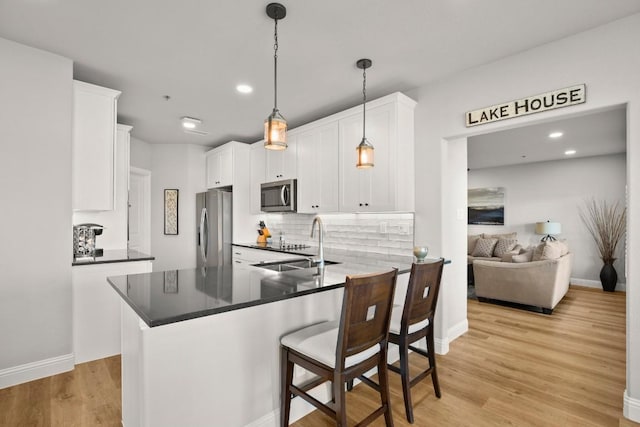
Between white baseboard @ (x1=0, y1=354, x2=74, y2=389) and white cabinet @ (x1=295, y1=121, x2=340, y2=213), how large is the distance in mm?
2767

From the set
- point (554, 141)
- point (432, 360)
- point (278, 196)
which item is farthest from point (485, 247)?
point (432, 360)

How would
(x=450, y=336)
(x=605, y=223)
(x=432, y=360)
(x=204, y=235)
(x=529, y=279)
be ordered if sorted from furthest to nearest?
(x=605, y=223) < (x=204, y=235) < (x=529, y=279) < (x=450, y=336) < (x=432, y=360)

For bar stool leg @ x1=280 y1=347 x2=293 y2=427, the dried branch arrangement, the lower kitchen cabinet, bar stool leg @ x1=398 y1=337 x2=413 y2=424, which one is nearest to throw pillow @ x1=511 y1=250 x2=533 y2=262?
the dried branch arrangement

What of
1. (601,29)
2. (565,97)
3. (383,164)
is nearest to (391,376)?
(383,164)

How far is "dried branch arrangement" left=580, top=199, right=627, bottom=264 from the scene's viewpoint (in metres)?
5.80

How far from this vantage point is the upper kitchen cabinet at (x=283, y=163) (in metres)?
4.36

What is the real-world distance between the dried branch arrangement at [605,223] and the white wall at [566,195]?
0.32 ft

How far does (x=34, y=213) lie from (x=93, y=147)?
76cm

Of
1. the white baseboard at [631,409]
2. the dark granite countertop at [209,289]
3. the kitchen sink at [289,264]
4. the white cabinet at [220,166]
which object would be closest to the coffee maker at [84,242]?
the dark granite countertop at [209,289]

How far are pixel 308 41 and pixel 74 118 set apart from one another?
2202 millimetres

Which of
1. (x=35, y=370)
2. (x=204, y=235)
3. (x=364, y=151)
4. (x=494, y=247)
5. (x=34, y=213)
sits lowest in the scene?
(x=35, y=370)

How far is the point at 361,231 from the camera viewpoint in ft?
13.2

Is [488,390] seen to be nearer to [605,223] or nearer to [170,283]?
[170,283]

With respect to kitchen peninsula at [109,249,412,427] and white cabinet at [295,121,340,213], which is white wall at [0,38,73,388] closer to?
kitchen peninsula at [109,249,412,427]
